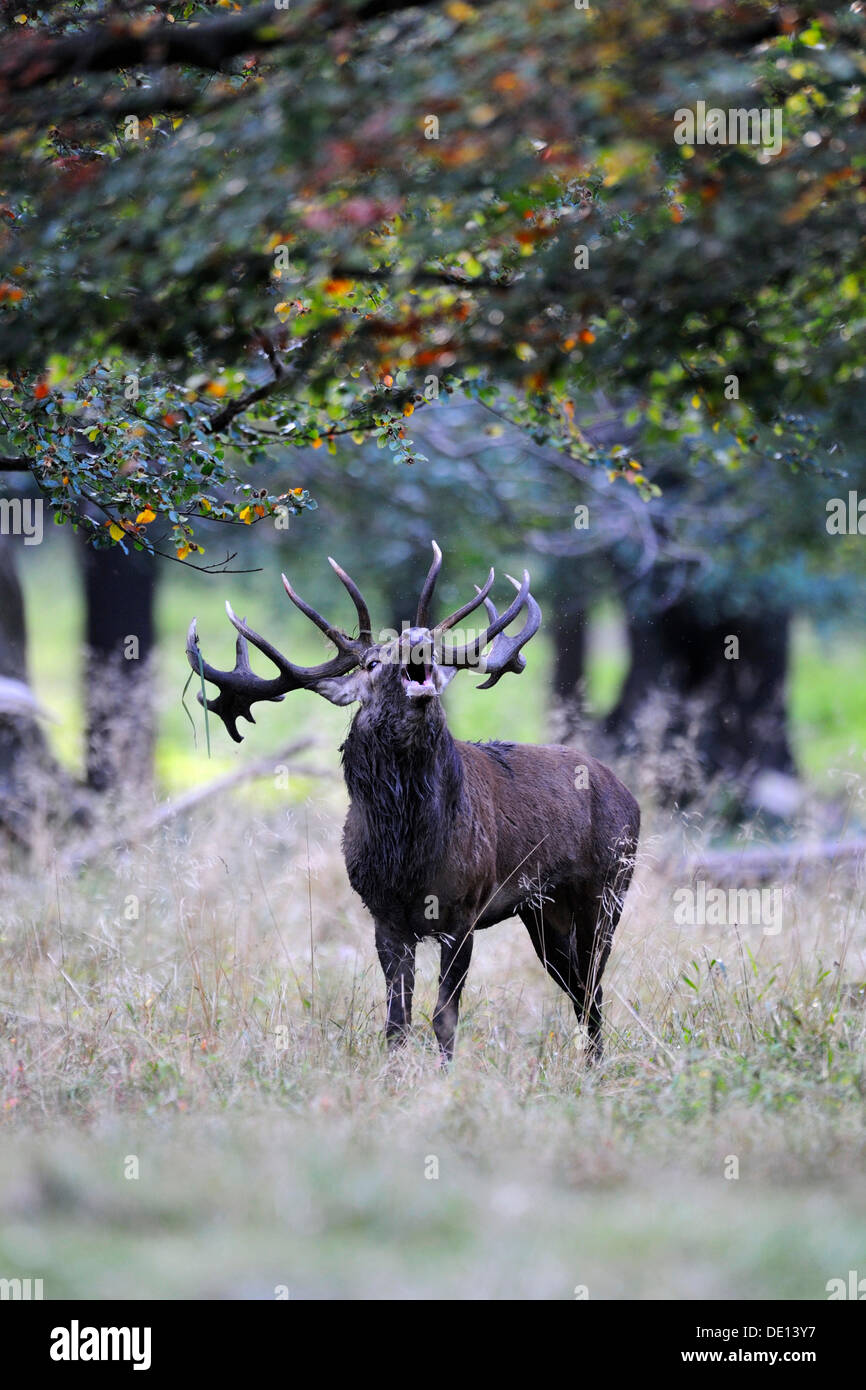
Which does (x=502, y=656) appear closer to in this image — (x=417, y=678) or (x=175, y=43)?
(x=417, y=678)

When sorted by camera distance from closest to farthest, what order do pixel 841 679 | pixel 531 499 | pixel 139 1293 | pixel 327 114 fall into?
pixel 139 1293 → pixel 327 114 → pixel 531 499 → pixel 841 679

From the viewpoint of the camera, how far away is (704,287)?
4.97 metres

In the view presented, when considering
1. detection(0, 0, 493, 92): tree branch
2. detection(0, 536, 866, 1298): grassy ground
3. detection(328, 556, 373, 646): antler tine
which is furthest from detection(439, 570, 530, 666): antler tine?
detection(0, 0, 493, 92): tree branch

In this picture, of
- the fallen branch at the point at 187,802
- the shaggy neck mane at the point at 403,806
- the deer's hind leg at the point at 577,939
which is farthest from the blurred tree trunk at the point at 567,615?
the shaggy neck mane at the point at 403,806

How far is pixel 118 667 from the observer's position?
13.2 metres

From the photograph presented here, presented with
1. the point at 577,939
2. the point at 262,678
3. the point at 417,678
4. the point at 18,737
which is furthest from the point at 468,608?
the point at 18,737

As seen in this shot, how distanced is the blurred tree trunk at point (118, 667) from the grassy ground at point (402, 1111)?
6.50 feet

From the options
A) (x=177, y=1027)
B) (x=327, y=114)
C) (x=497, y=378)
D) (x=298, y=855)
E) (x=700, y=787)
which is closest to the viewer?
(x=327, y=114)

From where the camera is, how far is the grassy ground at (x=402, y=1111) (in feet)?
15.1

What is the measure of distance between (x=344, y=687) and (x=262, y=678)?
43 cm
